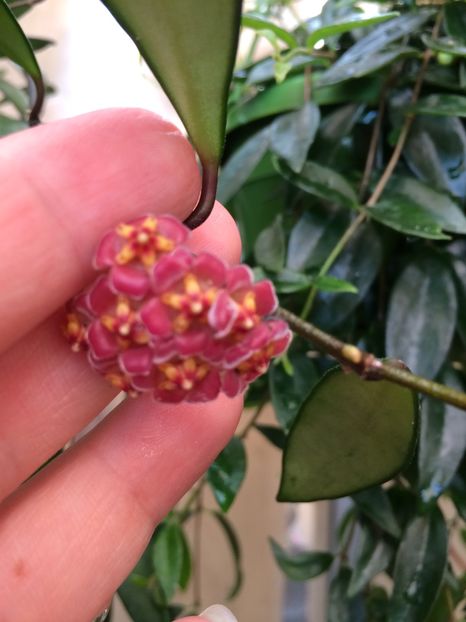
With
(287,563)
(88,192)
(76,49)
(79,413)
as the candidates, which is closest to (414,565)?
(287,563)

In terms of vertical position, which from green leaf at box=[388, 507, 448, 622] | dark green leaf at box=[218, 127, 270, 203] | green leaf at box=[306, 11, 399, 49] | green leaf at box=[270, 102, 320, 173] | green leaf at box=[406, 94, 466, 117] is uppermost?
green leaf at box=[306, 11, 399, 49]

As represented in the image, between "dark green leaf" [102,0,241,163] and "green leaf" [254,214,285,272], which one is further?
"green leaf" [254,214,285,272]

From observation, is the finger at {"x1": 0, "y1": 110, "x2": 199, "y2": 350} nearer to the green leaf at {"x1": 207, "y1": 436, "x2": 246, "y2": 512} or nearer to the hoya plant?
the hoya plant

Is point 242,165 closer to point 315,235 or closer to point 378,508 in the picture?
point 315,235

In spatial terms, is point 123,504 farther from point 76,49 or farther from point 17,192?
point 76,49

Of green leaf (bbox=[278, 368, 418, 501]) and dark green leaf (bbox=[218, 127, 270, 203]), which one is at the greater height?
dark green leaf (bbox=[218, 127, 270, 203])

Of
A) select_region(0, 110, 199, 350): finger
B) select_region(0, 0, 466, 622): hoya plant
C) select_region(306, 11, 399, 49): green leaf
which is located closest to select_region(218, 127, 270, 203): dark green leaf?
select_region(0, 0, 466, 622): hoya plant

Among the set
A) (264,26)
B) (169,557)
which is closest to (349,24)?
(264,26)
